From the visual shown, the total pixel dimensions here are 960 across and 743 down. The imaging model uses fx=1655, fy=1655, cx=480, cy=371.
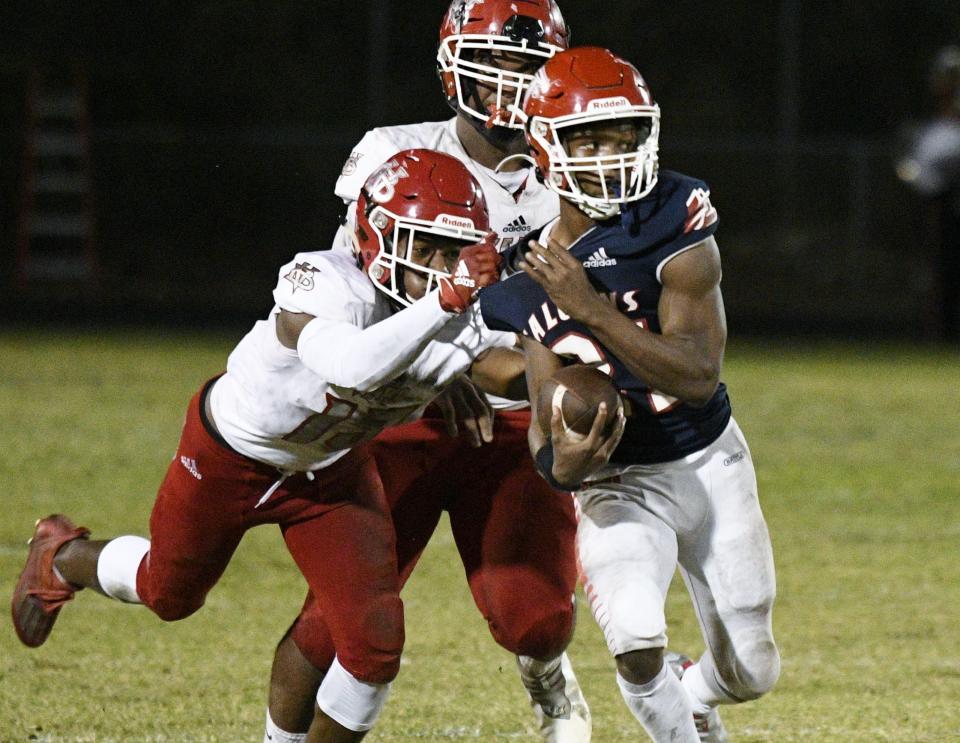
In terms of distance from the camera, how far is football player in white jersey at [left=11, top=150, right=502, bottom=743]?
11.4 feet

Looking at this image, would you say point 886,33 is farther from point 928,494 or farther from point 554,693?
point 554,693

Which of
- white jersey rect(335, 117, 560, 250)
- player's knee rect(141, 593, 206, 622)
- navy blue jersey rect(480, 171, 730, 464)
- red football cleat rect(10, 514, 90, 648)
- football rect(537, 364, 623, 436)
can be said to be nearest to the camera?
football rect(537, 364, 623, 436)

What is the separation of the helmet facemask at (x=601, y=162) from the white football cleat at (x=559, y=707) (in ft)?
3.90

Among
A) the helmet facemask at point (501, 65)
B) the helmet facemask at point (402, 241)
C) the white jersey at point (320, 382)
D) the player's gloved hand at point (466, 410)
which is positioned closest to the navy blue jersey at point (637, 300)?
the white jersey at point (320, 382)

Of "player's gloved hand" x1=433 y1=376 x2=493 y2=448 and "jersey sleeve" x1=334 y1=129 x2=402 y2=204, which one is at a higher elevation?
"jersey sleeve" x1=334 y1=129 x2=402 y2=204

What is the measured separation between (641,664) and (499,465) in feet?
2.83

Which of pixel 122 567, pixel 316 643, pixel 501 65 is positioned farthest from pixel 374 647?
pixel 501 65

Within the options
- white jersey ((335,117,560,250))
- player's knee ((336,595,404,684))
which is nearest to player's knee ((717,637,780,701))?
player's knee ((336,595,404,684))

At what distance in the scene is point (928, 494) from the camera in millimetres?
7336

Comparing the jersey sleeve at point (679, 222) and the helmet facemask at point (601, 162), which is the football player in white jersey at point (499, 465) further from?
the jersey sleeve at point (679, 222)

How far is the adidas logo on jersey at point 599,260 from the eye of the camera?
3.65 meters

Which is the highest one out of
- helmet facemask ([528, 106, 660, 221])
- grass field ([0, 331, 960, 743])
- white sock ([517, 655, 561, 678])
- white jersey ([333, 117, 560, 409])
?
helmet facemask ([528, 106, 660, 221])

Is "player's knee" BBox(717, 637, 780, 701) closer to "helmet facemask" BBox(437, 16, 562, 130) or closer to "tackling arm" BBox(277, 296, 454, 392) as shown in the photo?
"tackling arm" BBox(277, 296, 454, 392)

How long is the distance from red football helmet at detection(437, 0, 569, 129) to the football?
0.84 m
